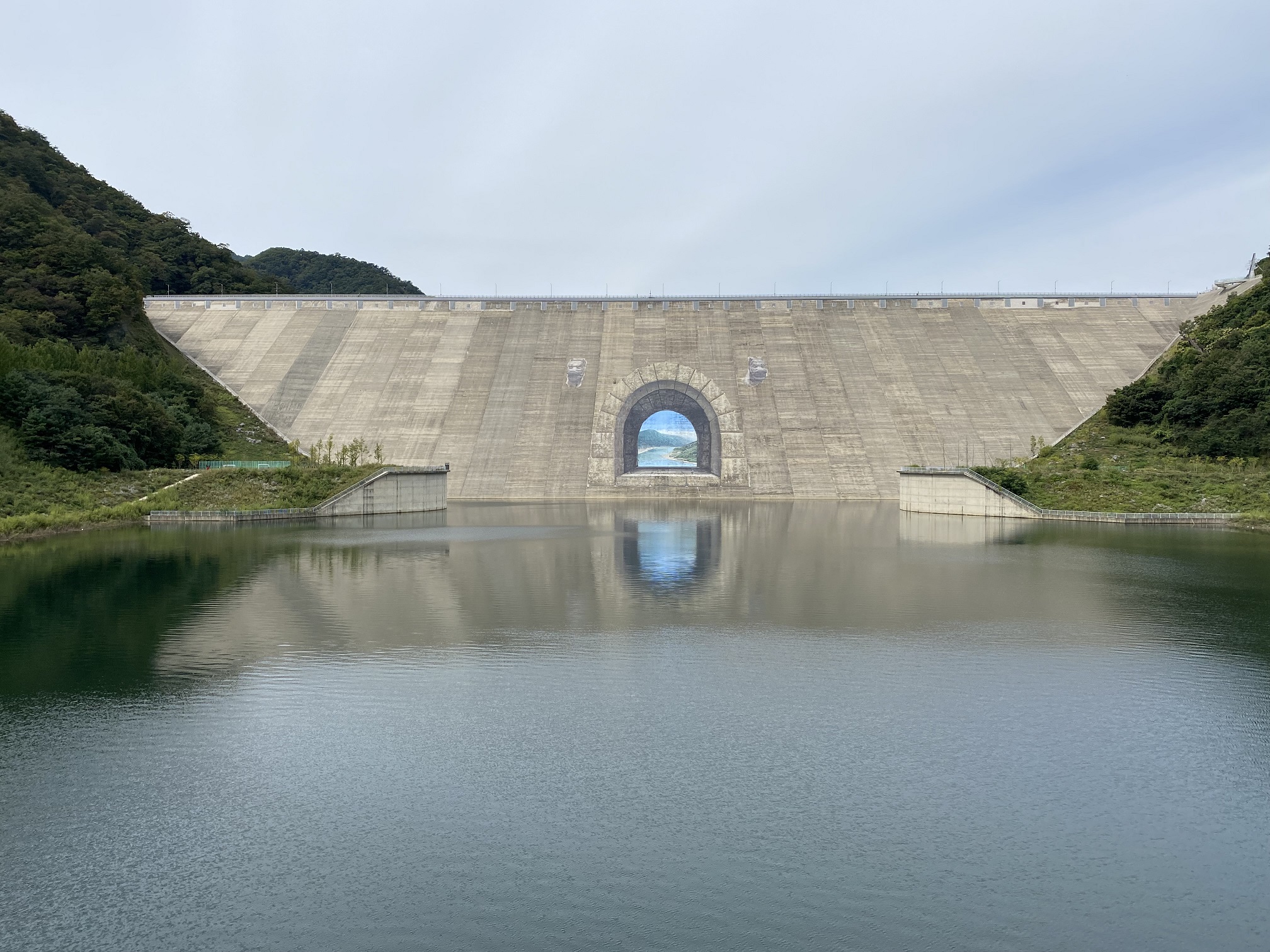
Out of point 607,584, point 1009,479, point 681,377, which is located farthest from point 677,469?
point 607,584

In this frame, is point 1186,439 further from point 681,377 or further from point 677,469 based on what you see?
point 677,469

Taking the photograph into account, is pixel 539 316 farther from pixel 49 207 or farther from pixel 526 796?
pixel 526 796

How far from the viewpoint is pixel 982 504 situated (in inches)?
1831

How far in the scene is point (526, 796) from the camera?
10.3 meters

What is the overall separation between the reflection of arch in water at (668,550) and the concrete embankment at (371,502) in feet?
33.0

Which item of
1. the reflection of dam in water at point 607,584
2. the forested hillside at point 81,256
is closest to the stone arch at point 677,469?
the reflection of dam in water at point 607,584

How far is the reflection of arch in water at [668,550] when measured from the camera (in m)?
25.8

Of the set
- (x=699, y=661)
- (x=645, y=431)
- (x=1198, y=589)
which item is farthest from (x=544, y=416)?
(x=645, y=431)

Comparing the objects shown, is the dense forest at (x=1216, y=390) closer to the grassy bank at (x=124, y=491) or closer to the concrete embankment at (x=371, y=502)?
the concrete embankment at (x=371, y=502)

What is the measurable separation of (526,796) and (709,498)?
169 feet

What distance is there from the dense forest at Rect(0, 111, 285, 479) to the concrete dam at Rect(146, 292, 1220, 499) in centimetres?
695

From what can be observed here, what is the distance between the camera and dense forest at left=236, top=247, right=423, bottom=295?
12450 cm

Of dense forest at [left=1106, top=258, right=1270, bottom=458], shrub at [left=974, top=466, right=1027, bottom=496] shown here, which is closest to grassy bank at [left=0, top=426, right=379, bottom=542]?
shrub at [left=974, top=466, right=1027, bottom=496]

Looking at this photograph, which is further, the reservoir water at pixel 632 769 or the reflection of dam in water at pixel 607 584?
the reflection of dam in water at pixel 607 584
